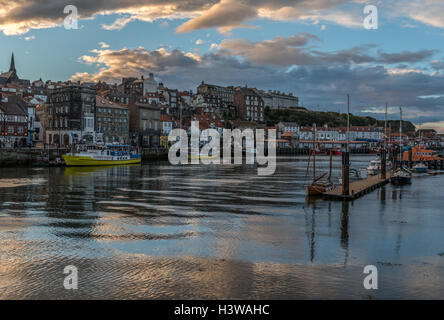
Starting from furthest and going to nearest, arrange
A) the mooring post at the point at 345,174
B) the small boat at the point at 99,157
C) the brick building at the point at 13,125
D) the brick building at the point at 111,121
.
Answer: the brick building at the point at 111,121 → the brick building at the point at 13,125 → the small boat at the point at 99,157 → the mooring post at the point at 345,174

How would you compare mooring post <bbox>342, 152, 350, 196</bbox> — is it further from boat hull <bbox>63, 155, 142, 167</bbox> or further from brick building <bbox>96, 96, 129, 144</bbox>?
brick building <bbox>96, 96, 129, 144</bbox>

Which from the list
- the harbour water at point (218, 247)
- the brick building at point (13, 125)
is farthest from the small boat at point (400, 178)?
the brick building at point (13, 125)

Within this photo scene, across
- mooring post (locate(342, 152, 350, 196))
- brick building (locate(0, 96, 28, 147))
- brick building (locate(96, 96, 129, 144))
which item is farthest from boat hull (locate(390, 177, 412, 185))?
brick building (locate(96, 96, 129, 144))

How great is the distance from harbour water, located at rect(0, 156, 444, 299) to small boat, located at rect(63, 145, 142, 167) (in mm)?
31025

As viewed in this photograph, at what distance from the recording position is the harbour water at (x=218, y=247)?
11.0 m

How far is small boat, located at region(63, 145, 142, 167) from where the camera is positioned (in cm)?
5822

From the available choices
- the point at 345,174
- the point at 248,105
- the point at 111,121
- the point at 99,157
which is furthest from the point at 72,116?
the point at 248,105

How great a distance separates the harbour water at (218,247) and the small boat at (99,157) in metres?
31.0

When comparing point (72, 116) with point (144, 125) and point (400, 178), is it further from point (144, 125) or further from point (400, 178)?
point (400, 178)

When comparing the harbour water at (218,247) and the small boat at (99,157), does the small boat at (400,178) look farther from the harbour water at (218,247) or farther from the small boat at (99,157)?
the small boat at (99,157)
